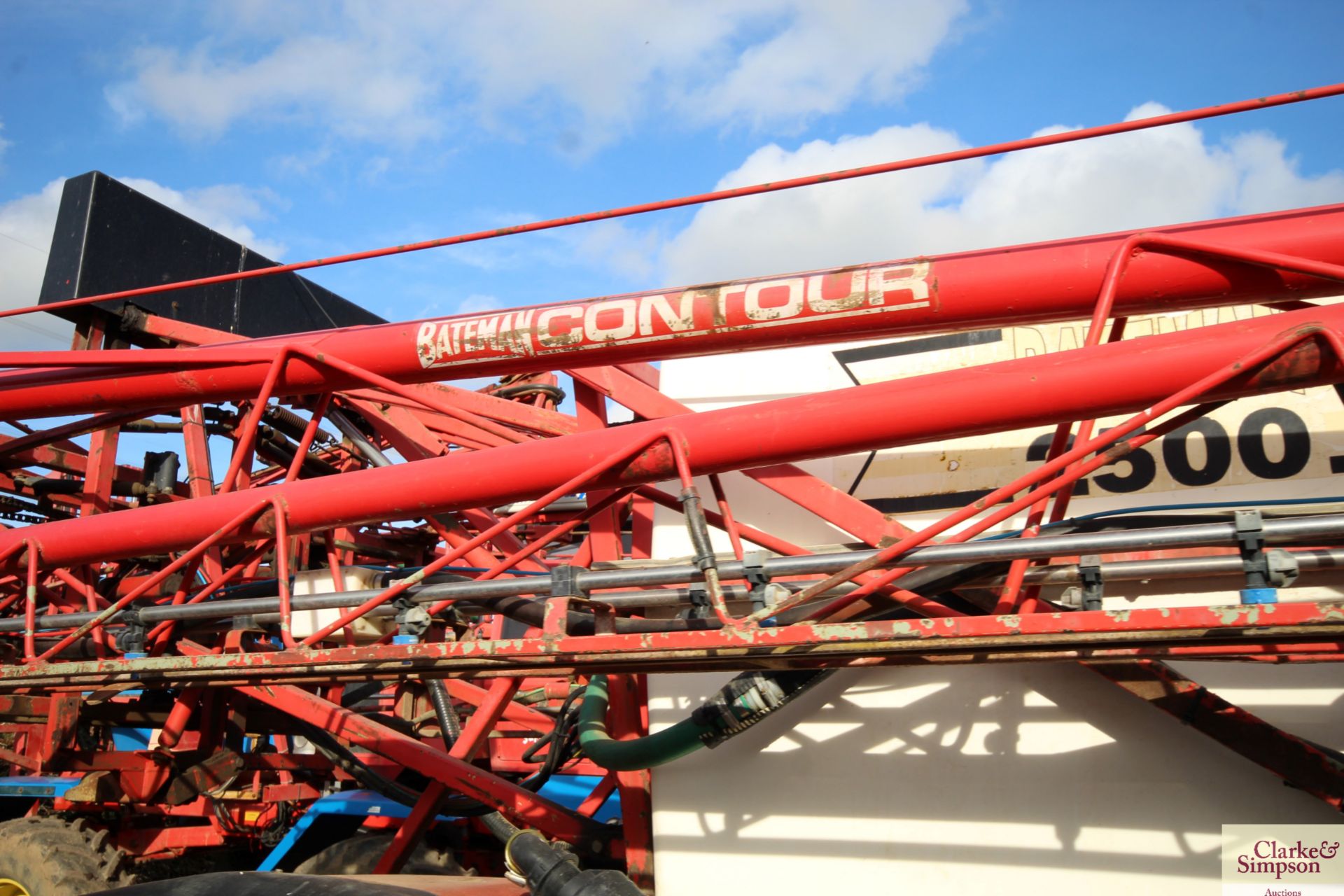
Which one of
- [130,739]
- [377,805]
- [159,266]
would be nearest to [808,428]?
[377,805]

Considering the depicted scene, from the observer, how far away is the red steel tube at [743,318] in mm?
3404

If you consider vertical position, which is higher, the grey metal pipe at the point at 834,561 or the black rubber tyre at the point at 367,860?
the grey metal pipe at the point at 834,561

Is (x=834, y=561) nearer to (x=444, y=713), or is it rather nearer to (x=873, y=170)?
(x=873, y=170)

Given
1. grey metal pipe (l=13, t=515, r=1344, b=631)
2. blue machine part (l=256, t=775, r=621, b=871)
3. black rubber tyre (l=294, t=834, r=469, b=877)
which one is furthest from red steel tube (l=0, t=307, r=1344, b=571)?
blue machine part (l=256, t=775, r=621, b=871)

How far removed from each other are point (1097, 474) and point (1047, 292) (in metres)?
1.15

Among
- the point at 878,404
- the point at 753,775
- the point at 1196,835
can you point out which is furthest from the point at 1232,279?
the point at 753,775

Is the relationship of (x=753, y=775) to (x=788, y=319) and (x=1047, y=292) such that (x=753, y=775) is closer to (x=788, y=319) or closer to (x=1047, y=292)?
(x=788, y=319)

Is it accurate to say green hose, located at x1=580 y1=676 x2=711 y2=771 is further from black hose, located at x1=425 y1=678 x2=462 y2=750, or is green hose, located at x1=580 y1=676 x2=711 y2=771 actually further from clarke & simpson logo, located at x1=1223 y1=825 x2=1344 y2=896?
clarke & simpson logo, located at x1=1223 y1=825 x2=1344 y2=896

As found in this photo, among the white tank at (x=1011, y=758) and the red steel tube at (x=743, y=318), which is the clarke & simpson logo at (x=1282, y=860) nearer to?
the white tank at (x=1011, y=758)

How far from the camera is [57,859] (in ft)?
19.1

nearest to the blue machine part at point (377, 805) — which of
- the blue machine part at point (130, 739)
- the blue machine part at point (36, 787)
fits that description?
the blue machine part at point (36, 787)

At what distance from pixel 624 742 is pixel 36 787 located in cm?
549

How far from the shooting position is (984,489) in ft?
14.9

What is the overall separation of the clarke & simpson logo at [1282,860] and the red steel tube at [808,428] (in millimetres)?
1447
